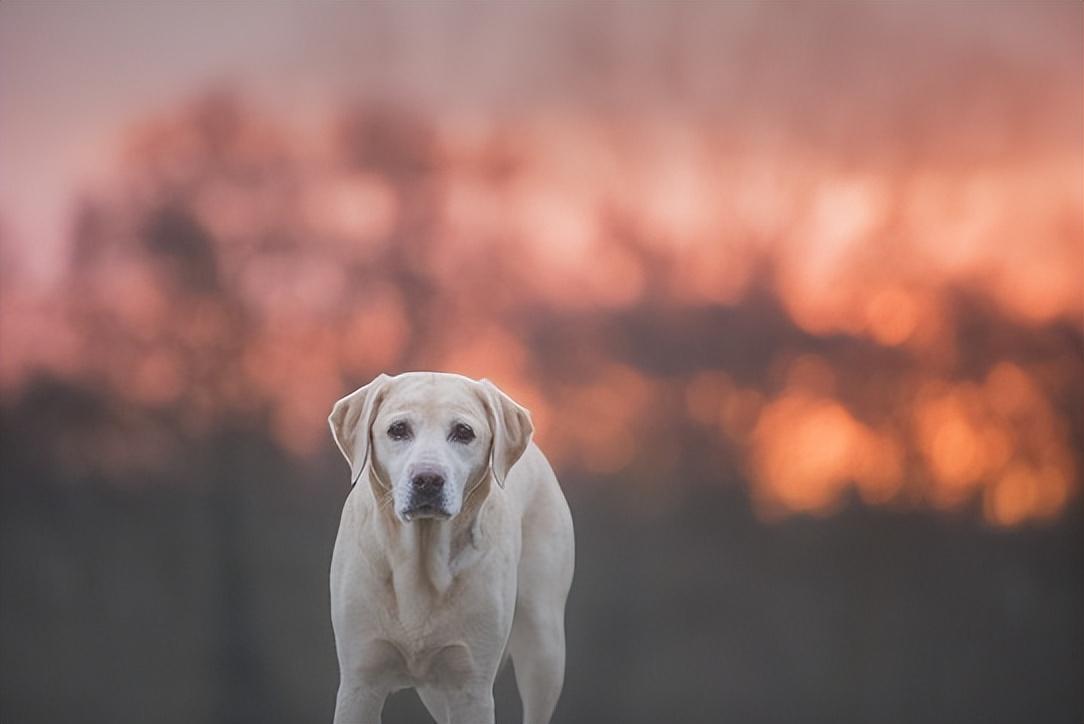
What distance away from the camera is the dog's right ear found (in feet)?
9.71

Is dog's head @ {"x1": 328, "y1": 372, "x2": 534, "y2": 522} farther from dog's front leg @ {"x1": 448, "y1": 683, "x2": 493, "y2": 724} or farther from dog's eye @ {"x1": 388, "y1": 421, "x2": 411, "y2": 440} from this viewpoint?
dog's front leg @ {"x1": 448, "y1": 683, "x2": 493, "y2": 724}

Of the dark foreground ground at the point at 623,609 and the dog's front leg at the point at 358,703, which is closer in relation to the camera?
the dog's front leg at the point at 358,703

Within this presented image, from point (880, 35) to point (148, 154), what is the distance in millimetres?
2292

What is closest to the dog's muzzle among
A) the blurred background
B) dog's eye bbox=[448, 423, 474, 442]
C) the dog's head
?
the dog's head

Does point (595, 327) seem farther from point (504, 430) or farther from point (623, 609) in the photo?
point (504, 430)

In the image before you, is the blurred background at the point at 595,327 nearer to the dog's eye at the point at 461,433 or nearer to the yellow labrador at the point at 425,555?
the yellow labrador at the point at 425,555

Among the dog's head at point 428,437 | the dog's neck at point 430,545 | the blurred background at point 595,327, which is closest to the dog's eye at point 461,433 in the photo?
the dog's head at point 428,437

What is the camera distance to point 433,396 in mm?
2934

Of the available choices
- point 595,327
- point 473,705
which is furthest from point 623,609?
point 473,705

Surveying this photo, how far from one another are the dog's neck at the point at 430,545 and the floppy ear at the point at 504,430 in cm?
4

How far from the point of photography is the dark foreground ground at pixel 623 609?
436 cm

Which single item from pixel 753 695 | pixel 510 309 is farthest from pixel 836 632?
pixel 510 309

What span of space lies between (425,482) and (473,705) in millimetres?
554

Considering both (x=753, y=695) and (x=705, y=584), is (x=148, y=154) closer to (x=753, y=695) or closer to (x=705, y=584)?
(x=705, y=584)
